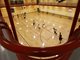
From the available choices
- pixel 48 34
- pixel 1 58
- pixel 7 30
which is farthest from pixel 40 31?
pixel 7 30

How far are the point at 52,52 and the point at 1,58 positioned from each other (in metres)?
0.45

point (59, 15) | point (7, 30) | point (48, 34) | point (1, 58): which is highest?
point (7, 30)

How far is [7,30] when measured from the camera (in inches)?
17.0

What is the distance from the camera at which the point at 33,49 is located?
0.95ft

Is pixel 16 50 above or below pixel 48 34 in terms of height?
above

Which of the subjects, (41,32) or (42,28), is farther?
(42,28)

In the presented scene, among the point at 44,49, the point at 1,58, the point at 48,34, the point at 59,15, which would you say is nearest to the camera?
the point at 44,49

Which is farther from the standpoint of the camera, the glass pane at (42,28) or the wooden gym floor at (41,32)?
the wooden gym floor at (41,32)

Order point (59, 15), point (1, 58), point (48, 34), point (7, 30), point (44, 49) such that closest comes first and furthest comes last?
point (44, 49)
point (7, 30)
point (1, 58)
point (48, 34)
point (59, 15)

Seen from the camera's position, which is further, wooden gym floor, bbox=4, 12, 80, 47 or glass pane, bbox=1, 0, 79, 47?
wooden gym floor, bbox=4, 12, 80, 47

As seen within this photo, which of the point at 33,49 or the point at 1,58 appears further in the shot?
the point at 1,58

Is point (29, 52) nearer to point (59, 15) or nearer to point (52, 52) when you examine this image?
point (52, 52)

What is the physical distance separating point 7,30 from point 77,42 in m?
0.22

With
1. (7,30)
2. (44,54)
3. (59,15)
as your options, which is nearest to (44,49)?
(44,54)
